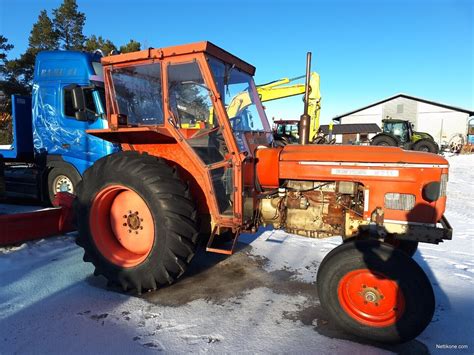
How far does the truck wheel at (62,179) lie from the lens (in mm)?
6641

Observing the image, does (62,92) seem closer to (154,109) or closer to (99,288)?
(154,109)

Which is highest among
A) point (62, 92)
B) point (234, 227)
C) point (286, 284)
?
point (62, 92)

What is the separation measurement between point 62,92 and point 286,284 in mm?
5596

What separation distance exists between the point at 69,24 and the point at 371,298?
96.8 feet

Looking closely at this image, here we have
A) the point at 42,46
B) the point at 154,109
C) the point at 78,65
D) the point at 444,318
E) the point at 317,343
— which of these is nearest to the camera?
the point at 317,343

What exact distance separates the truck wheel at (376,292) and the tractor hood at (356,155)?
76 centimetres

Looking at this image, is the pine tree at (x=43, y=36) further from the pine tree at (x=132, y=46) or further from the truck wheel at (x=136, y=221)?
the truck wheel at (x=136, y=221)

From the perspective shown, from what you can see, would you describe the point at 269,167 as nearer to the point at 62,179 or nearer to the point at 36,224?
the point at 36,224

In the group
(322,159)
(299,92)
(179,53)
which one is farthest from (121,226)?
(299,92)

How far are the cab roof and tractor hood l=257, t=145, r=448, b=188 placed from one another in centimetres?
98

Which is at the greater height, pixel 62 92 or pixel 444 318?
pixel 62 92

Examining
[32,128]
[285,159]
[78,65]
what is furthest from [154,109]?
[32,128]

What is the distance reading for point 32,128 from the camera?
7.19m

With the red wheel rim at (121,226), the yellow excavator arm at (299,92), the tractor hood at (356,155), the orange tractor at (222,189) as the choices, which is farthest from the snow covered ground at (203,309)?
the yellow excavator arm at (299,92)
